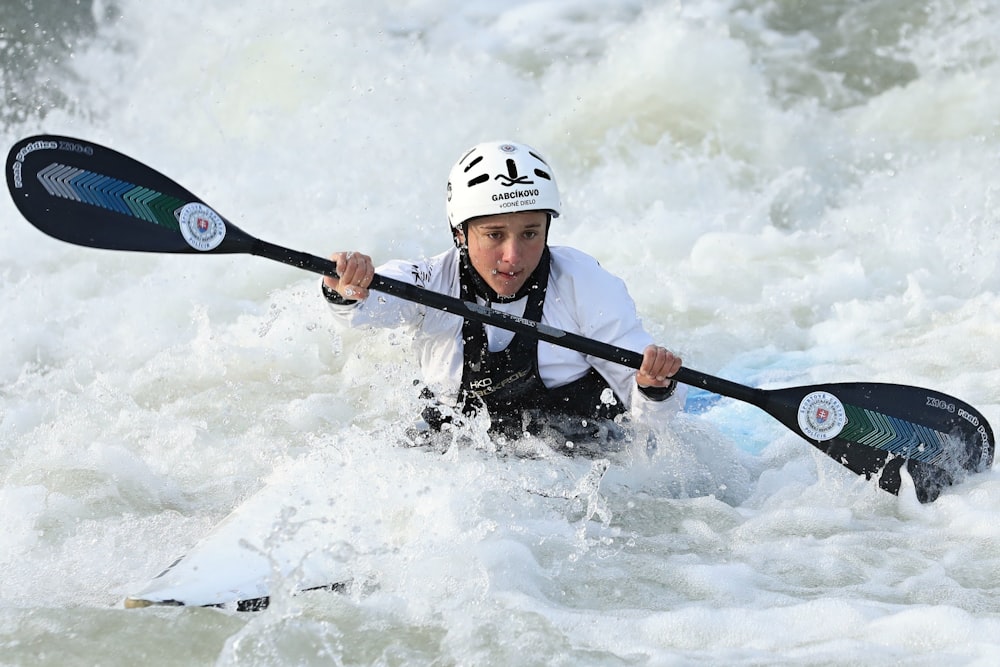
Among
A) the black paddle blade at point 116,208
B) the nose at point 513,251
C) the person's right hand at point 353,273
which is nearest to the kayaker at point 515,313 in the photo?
the nose at point 513,251

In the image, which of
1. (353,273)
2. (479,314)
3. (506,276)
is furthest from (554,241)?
(353,273)

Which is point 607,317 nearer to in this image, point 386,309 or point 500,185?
point 500,185

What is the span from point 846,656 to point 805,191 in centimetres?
660

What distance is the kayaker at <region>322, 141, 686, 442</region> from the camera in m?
3.83

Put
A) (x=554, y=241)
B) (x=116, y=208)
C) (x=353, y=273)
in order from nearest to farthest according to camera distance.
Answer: (x=353, y=273), (x=116, y=208), (x=554, y=241)

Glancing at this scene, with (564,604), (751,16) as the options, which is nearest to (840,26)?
(751,16)

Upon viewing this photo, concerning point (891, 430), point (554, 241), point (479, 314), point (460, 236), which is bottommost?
point (891, 430)

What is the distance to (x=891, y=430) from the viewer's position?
420cm

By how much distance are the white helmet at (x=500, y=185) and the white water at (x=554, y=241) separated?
27.2 inches

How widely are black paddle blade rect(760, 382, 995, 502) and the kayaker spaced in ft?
1.80

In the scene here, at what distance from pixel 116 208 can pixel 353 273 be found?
944 mm

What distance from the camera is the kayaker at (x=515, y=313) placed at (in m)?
3.83

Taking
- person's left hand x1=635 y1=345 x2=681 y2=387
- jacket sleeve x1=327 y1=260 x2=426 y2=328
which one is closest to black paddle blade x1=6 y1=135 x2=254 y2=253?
A: jacket sleeve x1=327 y1=260 x2=426 y2=328

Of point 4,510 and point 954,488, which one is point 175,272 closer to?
point 4,510
